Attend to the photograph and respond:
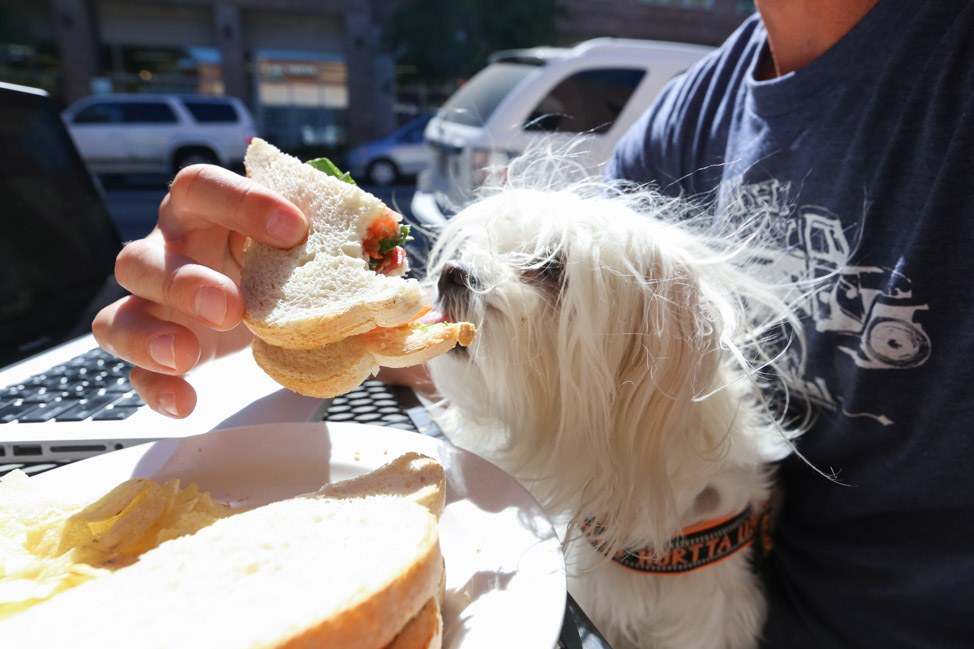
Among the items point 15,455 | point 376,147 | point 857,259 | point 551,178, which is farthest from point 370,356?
point 376,147

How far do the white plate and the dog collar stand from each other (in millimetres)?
432

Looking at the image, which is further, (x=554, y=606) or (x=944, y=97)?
(x=944, y=97)

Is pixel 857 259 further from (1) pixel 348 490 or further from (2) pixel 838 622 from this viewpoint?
(1) pixel 348 490

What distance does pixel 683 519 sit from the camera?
3.92 feet

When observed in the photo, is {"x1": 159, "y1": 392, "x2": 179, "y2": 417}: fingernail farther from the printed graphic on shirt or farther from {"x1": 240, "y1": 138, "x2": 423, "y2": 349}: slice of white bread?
the printed graphic on shirt

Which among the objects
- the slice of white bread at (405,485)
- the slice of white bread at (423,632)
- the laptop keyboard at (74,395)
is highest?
the slice of white bread at (405,485)

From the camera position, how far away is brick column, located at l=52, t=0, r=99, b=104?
1617 centimetres

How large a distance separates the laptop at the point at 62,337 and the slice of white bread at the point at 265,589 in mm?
438

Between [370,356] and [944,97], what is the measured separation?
3.66 feet

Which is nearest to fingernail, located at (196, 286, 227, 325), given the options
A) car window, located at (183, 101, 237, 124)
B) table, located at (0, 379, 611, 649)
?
table, located at (0, 379, 611, 649)

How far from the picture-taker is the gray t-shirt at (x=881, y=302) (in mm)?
1042

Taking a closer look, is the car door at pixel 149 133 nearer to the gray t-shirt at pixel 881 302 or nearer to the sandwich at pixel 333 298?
the sandwich at pixel 333 298

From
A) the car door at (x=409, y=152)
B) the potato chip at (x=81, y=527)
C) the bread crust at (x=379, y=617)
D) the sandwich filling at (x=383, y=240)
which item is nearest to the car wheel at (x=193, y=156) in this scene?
the car door at (x=409, y=152)

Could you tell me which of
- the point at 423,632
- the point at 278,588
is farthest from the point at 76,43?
the point at 423,632
